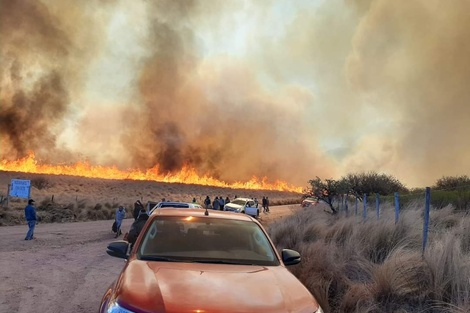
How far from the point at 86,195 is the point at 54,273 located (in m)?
47.4

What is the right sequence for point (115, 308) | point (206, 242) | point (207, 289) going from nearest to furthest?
point (115, 308)
point (207, 289)
point (206, 242)

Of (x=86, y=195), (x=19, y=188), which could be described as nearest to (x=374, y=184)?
(x=19, y=188)

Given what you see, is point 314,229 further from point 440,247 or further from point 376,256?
point 440,247

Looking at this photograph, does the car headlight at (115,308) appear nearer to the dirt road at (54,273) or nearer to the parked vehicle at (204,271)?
the parked vehicle at (204,271)

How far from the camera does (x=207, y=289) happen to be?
316 centimetres

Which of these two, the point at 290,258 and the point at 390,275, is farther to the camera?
the point at 390,275

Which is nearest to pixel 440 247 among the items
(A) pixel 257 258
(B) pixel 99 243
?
(A) pixel 257 258

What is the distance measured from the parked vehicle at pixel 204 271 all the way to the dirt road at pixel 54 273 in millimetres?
2539

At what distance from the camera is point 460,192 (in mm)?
17453

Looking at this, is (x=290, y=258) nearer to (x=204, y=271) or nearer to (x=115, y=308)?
(x=204, y=271)

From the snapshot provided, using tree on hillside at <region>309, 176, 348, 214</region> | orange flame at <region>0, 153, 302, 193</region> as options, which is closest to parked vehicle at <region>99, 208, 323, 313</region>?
tree on hillside at <region>309, 176, 348, 214</region>

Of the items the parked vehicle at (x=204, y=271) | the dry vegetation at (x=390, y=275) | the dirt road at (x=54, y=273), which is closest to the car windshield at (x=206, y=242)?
the parked vehicle at (x=204, y=271)

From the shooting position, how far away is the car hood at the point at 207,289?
2895 mm

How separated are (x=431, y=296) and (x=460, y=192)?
1382 centimetres
